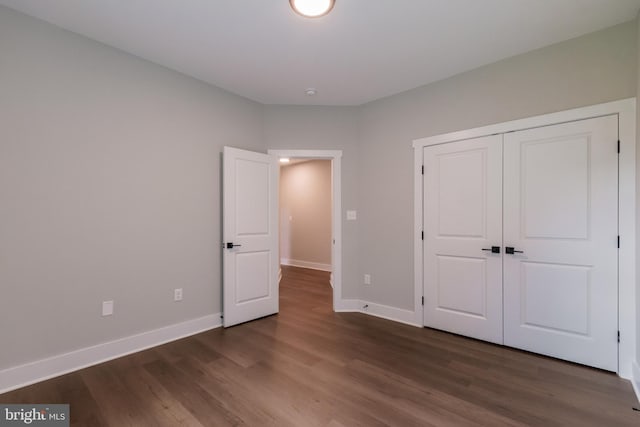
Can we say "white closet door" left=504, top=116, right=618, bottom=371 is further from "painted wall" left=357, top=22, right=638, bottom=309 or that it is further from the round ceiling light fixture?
the round ceiling light fixture

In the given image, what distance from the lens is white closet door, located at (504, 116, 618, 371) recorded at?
2.33 meters

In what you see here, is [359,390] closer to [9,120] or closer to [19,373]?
[19,373]

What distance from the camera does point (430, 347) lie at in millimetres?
2779

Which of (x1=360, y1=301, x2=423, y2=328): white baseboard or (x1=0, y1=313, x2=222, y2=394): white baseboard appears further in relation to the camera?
(x1=360, y1=301, x2=423, y2=328): white baseboard

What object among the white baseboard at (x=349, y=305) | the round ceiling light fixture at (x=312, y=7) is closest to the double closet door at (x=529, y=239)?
the white baseboard at (x=349, y=305)

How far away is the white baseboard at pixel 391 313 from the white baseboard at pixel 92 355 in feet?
6.48

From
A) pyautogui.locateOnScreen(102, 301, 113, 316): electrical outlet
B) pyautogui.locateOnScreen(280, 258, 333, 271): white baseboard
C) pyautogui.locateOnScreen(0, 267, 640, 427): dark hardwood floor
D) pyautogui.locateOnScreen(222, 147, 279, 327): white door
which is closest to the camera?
pyautogui.locateOnScreen(0, 267, 640, 427): dark hardwood floor

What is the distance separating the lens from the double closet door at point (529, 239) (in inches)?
92.6

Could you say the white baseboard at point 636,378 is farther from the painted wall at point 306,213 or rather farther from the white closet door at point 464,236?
the painted wall at point 306,213

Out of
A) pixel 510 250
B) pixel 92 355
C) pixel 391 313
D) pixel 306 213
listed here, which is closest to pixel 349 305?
pixel 391 313

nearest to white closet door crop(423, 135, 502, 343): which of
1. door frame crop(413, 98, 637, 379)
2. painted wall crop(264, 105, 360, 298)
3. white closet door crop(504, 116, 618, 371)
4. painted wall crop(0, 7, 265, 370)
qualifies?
white closet door crop(504, 116, 618, 371)

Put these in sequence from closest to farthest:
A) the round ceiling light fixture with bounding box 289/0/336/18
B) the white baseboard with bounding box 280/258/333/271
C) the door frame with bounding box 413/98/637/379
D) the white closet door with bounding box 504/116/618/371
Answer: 1. the round ceiling light fixture with bounding box 289/0/336/18
2. the door frame with bounding box 413/98/637/379
3. the white closet door with bounding box 504/116/618/371
4. the white baseboard with bounding box 280/258/333/271

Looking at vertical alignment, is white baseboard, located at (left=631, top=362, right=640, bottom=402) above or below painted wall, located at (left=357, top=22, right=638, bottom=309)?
below

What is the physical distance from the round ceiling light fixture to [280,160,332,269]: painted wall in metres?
4.51
